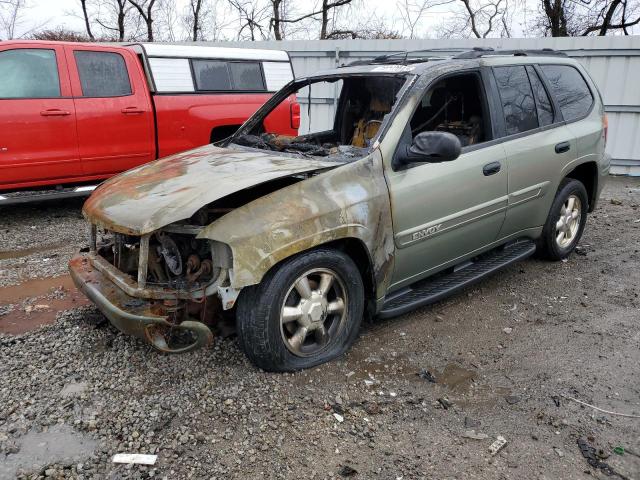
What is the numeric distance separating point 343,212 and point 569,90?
284 centimetres

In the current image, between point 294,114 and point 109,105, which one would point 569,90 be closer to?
point 294,114

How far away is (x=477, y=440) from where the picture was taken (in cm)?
268

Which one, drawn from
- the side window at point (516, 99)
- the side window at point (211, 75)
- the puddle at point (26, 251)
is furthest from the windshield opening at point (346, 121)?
the side window at point (211, 75)

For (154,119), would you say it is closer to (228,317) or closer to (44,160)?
(44,160)

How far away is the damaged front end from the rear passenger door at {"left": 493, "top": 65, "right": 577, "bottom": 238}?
2327mm

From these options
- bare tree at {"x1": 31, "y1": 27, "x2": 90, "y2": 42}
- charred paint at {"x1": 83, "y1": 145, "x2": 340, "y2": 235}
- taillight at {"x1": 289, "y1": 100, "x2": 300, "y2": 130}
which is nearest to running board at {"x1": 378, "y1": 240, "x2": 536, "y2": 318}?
charred paint at {"x1": 83, "y1": 145, "x2": 340, "y2": 235}

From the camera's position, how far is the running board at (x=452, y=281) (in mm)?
3596

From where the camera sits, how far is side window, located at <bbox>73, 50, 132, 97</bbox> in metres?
6.36

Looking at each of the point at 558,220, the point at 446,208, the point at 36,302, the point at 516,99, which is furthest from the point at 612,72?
the point at 36,302

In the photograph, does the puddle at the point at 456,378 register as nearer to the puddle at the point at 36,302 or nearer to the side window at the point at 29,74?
the puddle at the point at 36,302

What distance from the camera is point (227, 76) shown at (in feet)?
24.3

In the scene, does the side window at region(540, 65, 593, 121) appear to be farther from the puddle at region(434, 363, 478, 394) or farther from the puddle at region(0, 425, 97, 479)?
the puddle at region(0, 425, 97, 479)

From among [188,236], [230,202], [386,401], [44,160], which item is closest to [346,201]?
[230,202]

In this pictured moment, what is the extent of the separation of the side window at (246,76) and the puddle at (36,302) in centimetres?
387
